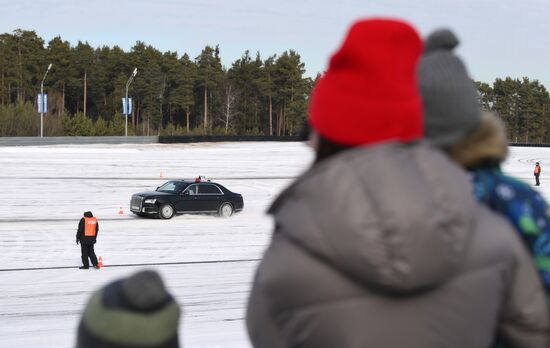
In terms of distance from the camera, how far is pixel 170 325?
186cm

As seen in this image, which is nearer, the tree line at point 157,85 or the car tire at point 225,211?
the car tire at point 225,211

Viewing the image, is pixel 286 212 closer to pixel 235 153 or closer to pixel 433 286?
pixel 433 286

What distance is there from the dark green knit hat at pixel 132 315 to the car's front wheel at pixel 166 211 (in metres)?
21.9

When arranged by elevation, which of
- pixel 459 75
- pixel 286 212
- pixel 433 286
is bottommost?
pixel 433 286

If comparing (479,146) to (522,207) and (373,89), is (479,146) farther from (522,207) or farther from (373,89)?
(373,89)

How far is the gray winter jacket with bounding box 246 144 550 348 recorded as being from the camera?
1.64 metres

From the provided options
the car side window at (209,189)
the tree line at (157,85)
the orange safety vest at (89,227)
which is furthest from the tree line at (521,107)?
the orange safety vest at (89,227)

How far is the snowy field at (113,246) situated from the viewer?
10.2 m

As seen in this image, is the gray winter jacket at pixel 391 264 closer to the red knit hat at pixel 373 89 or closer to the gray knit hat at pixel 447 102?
the red knit hat at pixel 373 89

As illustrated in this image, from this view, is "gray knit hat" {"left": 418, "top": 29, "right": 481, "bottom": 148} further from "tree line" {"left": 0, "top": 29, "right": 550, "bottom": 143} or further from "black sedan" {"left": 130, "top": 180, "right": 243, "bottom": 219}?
"tree line" {"left": 0, "top": 29, "right": 550, "bottom": 143}

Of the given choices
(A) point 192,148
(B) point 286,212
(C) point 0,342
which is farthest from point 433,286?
(A) point 192,148

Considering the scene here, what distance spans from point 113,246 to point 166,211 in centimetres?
596

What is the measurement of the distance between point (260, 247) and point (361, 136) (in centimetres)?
1635

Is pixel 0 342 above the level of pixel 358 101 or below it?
below
